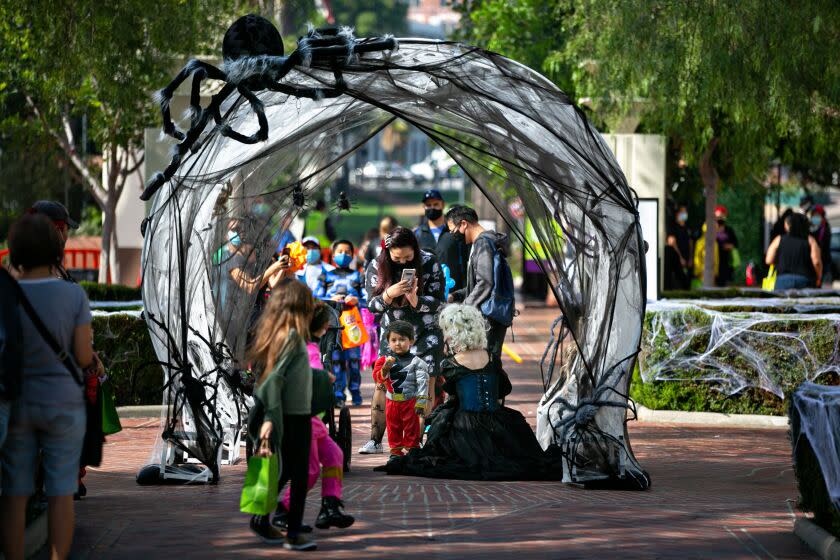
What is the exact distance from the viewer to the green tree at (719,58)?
49.9 ft

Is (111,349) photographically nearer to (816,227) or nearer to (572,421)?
(572,421)

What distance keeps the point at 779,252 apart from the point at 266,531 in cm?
1375

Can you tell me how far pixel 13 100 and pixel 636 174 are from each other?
1037 cm

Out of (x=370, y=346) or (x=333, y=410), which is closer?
(x=333, y=410)

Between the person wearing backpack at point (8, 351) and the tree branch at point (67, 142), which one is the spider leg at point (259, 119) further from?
the tree branch at point (67, 142)

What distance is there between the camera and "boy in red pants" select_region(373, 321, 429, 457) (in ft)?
34.8

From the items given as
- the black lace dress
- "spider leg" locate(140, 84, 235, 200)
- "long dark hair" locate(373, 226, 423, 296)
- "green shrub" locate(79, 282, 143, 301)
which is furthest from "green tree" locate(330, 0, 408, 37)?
"spider leg" locate(140, 84, 235, 200)

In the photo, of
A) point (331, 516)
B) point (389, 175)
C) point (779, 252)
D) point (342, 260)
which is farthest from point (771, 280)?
point (389, 175)

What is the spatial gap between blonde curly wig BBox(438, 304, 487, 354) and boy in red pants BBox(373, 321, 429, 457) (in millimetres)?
458

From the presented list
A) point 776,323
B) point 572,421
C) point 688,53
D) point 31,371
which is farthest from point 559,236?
point 688,53

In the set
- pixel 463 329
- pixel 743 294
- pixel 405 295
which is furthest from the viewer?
pixel 743 294

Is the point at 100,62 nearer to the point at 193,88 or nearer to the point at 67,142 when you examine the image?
the point at 67,142

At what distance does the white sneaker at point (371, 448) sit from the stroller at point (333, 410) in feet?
0.71

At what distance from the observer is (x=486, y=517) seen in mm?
8352
